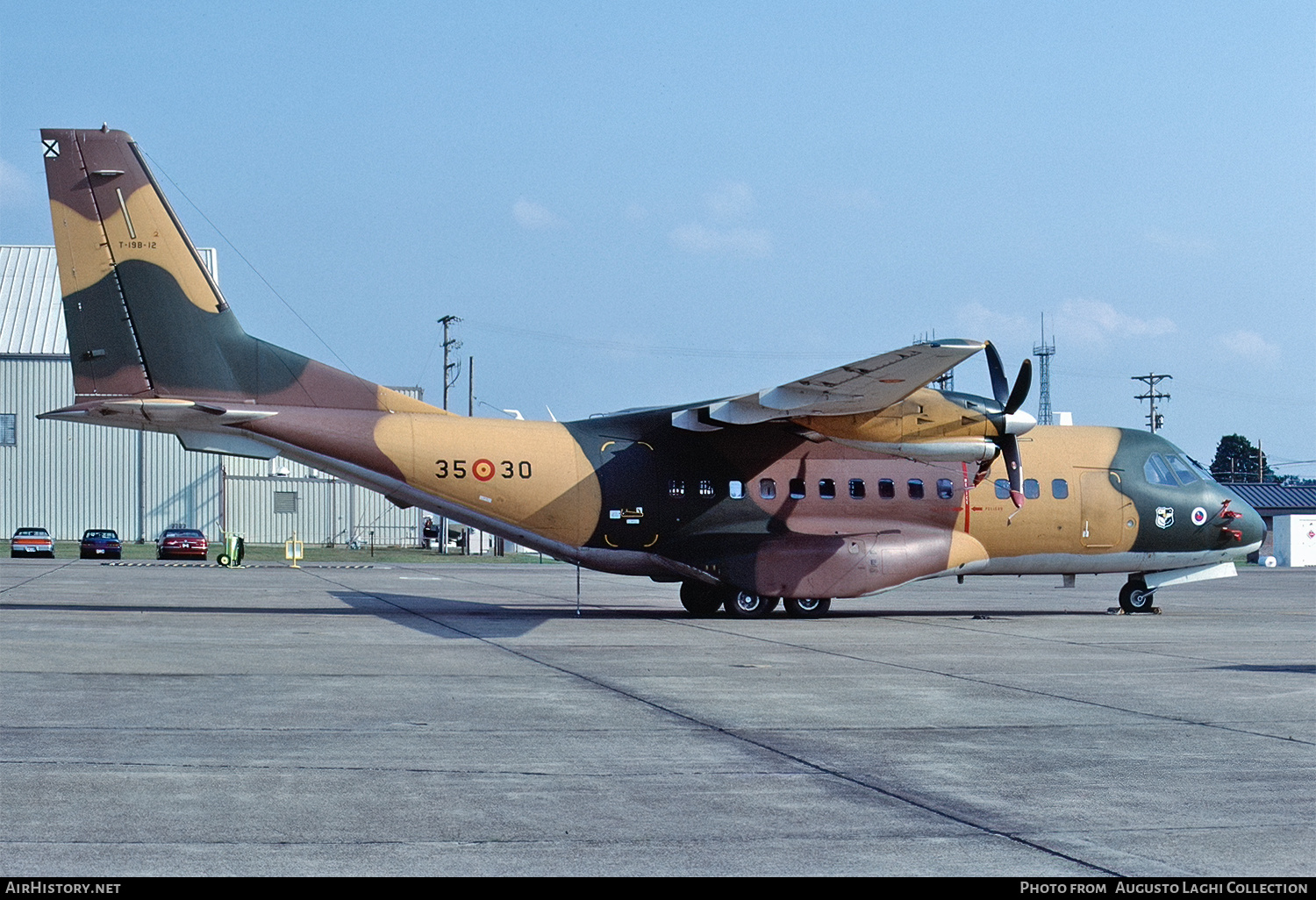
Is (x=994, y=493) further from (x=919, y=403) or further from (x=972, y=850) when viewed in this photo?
(x=972, y=850)

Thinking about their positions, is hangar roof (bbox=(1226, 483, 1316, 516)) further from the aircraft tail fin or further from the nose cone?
the aircraft tail fin

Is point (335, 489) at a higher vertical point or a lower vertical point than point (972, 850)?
higher

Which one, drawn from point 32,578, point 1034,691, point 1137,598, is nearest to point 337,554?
point 32,578

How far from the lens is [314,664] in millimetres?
15242

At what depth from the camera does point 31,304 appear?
77375mm

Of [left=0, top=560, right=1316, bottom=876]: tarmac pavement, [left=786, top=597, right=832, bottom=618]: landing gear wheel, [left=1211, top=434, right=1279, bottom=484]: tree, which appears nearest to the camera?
[left=0, top=560, right=1316, bottom=876]: tarmac pavement

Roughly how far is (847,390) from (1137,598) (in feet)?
32.7

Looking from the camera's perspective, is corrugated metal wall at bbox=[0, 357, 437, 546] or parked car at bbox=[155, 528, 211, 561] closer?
parked car at bbox=[155, 528, 211, 561]

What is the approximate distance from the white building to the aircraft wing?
53464 millimetres

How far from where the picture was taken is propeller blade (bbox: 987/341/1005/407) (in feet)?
73.6

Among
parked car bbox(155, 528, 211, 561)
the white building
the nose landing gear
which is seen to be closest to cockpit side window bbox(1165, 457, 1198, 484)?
the nose landing gear

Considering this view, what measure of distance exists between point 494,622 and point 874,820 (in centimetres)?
1484

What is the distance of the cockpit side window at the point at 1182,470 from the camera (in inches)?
1040

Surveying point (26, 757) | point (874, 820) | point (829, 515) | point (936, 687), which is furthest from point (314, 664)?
point (829, 515)
